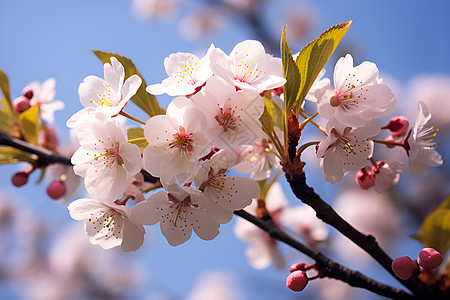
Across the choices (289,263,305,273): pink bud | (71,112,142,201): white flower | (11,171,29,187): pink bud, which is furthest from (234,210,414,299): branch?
(11,171,29,187): pink bud

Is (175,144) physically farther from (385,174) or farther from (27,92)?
(27,92)

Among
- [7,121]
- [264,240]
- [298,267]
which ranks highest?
[298,267]

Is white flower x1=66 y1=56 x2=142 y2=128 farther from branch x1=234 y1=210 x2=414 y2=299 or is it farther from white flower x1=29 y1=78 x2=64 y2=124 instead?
white flower x1=29 y1=78 x2=64 y2=124

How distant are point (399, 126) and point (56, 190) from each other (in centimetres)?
99

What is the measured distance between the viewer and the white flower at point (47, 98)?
1.37 meters

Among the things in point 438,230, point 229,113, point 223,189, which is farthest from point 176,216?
point 438,230

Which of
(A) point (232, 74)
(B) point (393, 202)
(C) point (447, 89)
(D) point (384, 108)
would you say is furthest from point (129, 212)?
(C) point (447, 89)

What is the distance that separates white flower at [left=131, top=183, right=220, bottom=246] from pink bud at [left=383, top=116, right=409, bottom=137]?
0.50 m

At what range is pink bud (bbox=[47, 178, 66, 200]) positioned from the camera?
1178 mm

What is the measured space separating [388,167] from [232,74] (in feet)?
A: 1.52

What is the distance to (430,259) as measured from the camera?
32.5 inches

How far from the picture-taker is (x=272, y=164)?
98cm

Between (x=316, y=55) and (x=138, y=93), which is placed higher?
(x=316, y=55)

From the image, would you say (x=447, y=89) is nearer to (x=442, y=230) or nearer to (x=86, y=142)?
(x=442, y=230)
